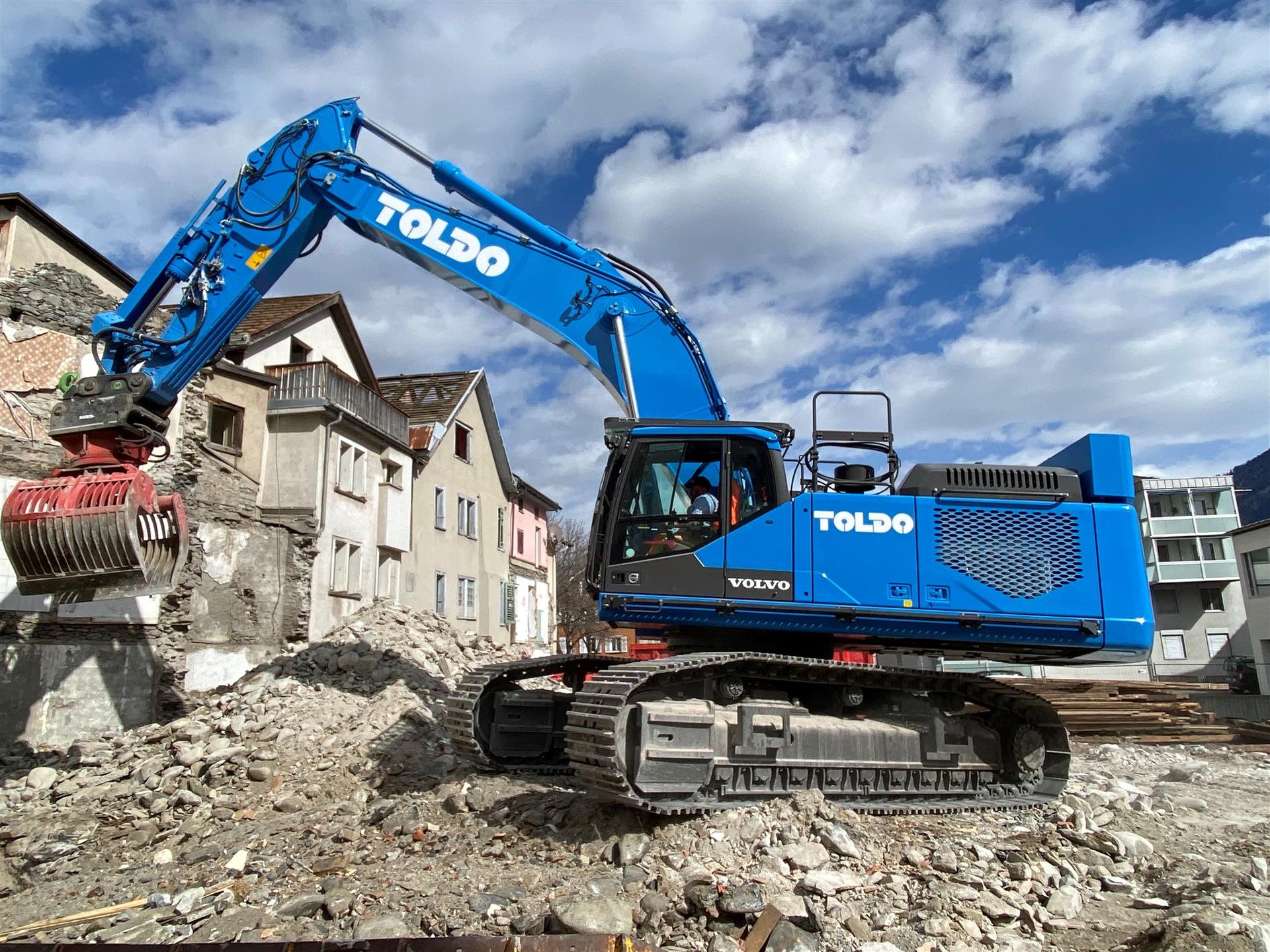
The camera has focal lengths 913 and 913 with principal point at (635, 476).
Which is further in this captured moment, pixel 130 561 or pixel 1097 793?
pixel 1097 793

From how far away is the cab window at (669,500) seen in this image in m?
7.44

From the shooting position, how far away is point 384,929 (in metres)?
5.38

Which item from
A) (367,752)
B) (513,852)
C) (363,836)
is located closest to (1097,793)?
(513,852)

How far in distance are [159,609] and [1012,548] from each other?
12253mm

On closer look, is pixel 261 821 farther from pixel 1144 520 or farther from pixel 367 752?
pixel 1144 520

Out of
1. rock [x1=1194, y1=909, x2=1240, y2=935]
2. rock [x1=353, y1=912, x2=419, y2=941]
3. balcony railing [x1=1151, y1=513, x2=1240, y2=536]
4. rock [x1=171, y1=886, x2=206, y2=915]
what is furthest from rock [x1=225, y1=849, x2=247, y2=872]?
balcony railing [x1=1151, y1=513, x2=1240, y2=536]

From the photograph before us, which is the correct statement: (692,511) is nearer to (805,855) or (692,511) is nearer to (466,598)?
(805,855)

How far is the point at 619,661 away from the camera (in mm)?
8719

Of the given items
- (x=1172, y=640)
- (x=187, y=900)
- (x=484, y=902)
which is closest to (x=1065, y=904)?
(x=484, y=902)

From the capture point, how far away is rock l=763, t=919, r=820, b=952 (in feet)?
16.6

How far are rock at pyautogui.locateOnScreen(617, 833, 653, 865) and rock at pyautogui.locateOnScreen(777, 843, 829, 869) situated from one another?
35.6 inches

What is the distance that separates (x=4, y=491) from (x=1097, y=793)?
13.3m

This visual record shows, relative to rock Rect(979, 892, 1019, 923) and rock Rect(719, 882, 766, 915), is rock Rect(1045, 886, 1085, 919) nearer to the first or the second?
rock Rect(979, 892, 1019, 923)

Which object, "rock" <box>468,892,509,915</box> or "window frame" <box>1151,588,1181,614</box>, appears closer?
"rock" <box>468,892,509,915</box>
